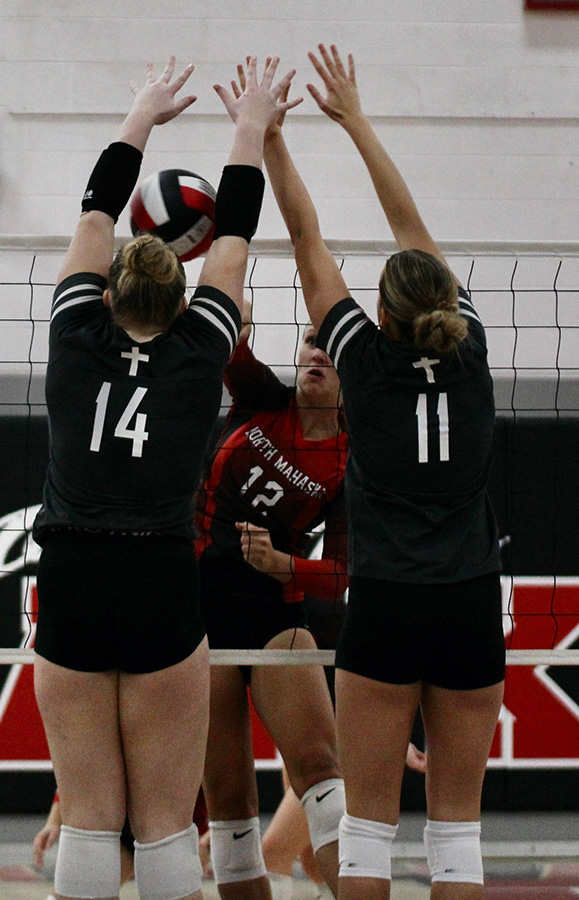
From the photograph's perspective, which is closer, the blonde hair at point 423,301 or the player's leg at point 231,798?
the blonde hair at point 423,301

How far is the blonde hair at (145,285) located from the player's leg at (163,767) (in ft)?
2.73

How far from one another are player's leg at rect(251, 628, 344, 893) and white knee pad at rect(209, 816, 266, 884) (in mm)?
190

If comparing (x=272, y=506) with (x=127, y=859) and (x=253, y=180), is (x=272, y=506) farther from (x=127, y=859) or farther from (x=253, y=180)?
(x=127, y=859)

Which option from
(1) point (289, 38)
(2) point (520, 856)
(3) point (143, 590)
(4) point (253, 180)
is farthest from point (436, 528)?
(1) point (289, 38)

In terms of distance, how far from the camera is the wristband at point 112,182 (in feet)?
8.36

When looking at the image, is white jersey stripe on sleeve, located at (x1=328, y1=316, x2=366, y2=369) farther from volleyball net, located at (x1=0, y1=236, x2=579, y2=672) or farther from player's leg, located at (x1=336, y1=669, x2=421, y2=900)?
volleyball net, located at (x1=0, y1=236, x2=579, y2=672)

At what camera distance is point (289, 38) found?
20.3 feet

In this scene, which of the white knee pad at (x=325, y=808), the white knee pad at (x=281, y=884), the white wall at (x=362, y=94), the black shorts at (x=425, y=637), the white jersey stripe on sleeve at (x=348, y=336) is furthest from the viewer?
the white wall at (x=362, y=94)

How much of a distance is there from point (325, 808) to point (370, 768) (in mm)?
576

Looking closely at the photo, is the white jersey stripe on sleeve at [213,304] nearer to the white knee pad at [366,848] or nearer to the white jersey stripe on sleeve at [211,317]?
the white jersey stripe on sleeve at [211,317]

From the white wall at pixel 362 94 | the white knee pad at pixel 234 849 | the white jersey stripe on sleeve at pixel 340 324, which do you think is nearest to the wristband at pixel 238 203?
the white jersey stripe on sleeve at pixel 340 324

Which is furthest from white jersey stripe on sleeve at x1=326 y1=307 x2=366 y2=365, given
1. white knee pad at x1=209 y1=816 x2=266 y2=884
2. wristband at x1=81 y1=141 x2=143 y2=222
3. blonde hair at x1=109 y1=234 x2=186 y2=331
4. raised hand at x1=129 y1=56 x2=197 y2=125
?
white knee pad at x1=209 y1=816 x2=266 y2=884

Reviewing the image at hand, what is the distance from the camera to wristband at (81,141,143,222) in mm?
2547

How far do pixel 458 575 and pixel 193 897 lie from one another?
100 cm
